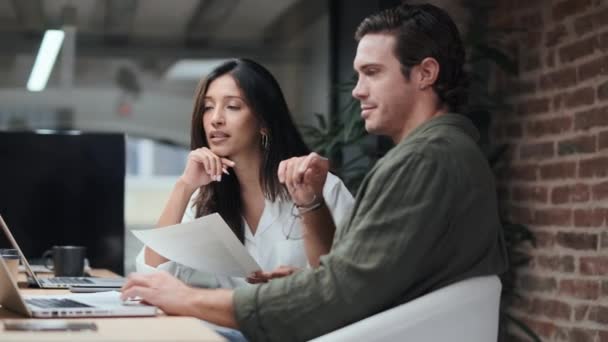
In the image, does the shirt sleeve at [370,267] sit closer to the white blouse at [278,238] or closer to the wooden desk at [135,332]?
the wooden desk at [135,332]

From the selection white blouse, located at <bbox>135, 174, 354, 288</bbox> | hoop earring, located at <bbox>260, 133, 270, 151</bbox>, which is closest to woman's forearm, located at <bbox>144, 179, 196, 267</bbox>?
white blouse, located at <bbox>135, 174, 354, 288</bbox>

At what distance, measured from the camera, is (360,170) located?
3898 mm

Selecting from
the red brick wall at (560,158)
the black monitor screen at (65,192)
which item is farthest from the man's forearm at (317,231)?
the red brick wall at (560,158)

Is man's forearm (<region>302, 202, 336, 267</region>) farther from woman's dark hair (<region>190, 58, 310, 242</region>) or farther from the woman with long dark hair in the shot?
woman's dark hair (<region>190, 58, 310, 242</region>)

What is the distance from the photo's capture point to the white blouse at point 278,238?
8.31ft

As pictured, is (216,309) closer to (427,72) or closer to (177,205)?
(427,72)

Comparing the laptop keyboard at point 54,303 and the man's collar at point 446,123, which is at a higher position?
the man's collar at point 446,123

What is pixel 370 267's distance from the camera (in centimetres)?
165

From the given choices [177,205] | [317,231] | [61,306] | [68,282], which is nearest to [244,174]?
[177,205]

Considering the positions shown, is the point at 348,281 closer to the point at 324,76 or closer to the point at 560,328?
the point at 560,328

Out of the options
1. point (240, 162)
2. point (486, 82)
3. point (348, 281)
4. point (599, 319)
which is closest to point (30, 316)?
point (348, 281)

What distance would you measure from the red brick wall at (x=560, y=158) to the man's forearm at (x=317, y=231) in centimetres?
Result: 124

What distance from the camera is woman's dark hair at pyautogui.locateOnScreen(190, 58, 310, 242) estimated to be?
104 inches

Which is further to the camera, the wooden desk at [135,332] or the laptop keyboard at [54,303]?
the laptop keyboard at [54,303]
